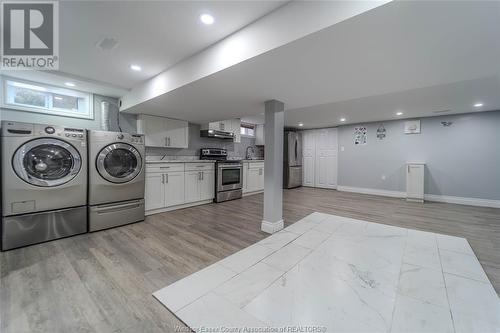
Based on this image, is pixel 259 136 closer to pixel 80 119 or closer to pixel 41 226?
pixel 80 119

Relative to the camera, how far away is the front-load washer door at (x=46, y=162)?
225 centimetres

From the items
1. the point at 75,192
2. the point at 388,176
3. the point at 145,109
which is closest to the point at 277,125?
the point at 145,109

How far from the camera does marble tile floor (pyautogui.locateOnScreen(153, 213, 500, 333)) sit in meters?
1.26

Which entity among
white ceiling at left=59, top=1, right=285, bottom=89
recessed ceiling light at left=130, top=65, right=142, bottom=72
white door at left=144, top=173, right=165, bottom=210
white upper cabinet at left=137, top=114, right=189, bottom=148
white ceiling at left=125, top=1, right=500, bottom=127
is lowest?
white door at left=144, top=173, right=165, bottom=210

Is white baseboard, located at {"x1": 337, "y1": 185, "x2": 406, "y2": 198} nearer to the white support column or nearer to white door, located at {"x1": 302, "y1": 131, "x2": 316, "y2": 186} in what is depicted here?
white door, located at {"x1": 302, "y1": 131, "x2": 316, "y2": 186}

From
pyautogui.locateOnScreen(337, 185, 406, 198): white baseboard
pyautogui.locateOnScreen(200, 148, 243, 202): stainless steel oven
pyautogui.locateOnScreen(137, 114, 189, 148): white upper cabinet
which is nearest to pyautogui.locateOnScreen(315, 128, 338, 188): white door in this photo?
pyautogui.locateOnScreen(337, 185, 406, 198): white baseboard

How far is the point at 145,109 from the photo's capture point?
11.5ft

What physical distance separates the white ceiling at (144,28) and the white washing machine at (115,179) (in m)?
1.03

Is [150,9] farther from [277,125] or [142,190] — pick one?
[142,190]

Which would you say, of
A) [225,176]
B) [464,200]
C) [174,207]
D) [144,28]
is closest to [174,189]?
[174,207]

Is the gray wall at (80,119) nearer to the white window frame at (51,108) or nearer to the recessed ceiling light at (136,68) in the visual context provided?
the white window frame at (51,108)

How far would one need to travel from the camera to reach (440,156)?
4.75m

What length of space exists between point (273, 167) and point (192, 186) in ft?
7.06

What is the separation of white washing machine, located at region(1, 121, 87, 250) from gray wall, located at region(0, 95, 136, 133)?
2.82 feet
